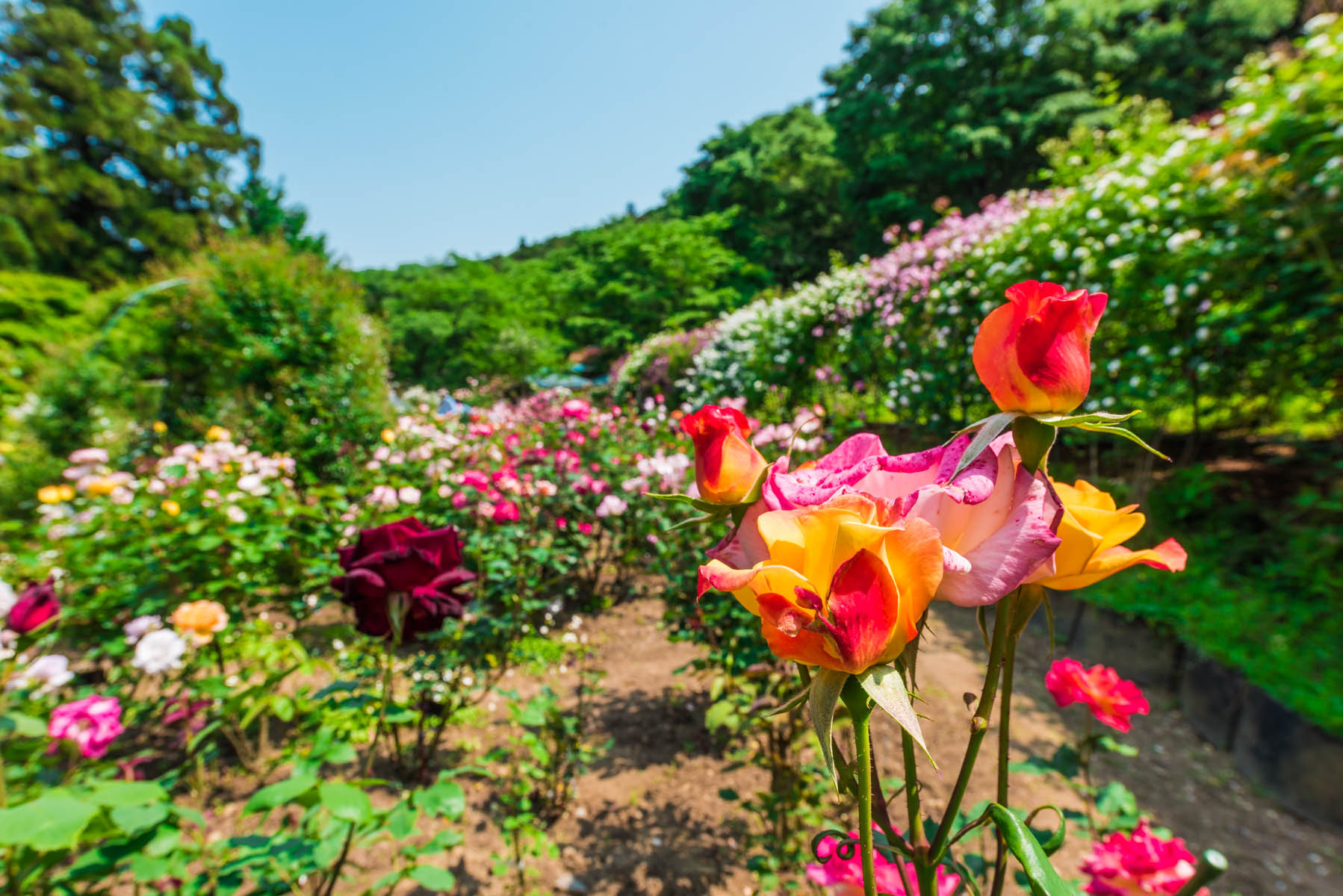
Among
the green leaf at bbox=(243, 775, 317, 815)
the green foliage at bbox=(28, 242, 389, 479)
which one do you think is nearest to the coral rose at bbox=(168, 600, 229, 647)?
the green leaf at bbox=(243, 775, 317, 815)

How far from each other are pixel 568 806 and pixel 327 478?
4319 millimetres

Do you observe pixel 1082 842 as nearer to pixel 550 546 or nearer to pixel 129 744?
pixel 550 546

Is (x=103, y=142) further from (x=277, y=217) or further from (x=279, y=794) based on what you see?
(x=279, y=794)

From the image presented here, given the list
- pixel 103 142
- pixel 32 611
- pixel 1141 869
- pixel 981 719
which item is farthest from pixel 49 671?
pixel 103 142

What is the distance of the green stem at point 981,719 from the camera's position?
0.35m

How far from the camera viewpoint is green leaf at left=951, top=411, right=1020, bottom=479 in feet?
1.06

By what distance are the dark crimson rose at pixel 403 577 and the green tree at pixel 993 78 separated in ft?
58.8

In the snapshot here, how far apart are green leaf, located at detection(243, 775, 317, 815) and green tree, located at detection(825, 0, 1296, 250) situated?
1822 centimetres

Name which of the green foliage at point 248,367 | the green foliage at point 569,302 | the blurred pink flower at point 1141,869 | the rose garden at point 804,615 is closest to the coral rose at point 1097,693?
the rose garden at point 804,615

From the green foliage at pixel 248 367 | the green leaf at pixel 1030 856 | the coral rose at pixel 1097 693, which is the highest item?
the green foliage at pixel 248 367

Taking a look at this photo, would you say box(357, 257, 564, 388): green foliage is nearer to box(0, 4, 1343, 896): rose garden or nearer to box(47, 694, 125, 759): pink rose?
box(0, 4, 1343, 896): rose garden

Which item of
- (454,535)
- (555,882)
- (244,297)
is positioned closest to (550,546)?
(555,882)

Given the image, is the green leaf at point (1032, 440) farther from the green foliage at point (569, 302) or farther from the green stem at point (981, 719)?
the green foliage at point (569, 302)

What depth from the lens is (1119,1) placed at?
1434cm
